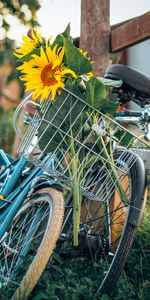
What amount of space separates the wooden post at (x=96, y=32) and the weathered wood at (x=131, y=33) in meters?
0.05

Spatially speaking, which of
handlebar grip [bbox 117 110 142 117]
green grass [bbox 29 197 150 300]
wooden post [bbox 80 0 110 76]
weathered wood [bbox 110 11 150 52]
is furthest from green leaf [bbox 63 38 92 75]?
wooden post [bbox 80 0 110 76]

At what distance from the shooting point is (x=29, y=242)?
264 cm

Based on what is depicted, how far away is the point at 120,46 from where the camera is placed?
3646mm

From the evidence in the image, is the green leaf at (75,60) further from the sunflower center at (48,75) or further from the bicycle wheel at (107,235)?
the bicycle wheel at (107,235)

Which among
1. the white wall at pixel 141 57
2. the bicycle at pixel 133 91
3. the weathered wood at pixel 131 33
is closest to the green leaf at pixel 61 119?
the bicycle at pixel 133 91

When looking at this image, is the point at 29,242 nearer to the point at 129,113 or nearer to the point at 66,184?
the point at 66,184

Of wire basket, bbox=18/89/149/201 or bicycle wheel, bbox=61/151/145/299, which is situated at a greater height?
wire basket, bbox=18/89/149/201

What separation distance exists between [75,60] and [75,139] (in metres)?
0.27

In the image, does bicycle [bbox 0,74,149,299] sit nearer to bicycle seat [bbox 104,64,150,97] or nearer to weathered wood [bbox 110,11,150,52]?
bicycle seat [bbox 104,64,150,97]

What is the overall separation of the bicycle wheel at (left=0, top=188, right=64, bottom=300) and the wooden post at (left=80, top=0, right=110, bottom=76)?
51.3 inches

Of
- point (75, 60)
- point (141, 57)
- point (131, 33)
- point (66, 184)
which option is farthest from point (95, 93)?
point (141, 57)

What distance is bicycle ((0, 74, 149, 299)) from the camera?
224cm

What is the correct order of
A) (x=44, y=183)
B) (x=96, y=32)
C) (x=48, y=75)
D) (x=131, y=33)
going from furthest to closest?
(x=96, y=32) → (x=131, y=33) → (x=44, y=183) → (x=48, y=75)

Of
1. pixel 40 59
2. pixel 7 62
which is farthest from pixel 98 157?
pixel 7 62
